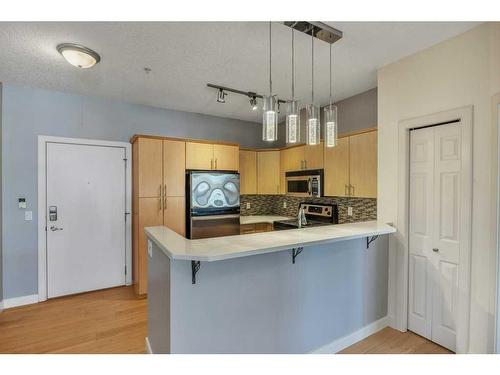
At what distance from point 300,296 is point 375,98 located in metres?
2.62

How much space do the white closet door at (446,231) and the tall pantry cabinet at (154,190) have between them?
2856 millimetres

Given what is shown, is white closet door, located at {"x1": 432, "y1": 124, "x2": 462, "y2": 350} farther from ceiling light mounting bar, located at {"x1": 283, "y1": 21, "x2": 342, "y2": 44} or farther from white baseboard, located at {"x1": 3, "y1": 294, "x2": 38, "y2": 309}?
white baseboard, located at {"x1": 3, "y1": 294, "x2": 38, "y2": 309}

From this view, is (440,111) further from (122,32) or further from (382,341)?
(122,32)

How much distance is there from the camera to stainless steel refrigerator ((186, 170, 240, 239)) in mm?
3508

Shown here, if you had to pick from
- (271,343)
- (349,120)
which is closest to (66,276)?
(271,343)

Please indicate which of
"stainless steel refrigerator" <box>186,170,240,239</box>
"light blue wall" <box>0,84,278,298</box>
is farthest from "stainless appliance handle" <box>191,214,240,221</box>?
"light blue wall" <box>0,84,278,298</box>

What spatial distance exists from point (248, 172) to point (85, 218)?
2457mm

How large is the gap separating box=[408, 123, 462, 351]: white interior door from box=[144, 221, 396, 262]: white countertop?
1.52 ft

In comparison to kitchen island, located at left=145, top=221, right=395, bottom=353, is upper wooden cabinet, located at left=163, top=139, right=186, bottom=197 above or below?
above

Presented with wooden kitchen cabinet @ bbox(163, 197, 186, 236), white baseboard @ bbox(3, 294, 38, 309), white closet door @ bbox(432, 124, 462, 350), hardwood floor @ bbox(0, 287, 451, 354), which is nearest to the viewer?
white closet door @ bbox(432, 124, 462, 350)

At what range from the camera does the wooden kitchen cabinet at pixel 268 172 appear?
4371 mm

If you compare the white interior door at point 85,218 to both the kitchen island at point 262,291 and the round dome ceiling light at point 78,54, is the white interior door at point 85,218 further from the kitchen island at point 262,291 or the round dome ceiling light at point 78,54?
the kitchen island at point 262,291

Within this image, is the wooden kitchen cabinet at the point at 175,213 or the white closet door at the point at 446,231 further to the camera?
the wooden kitchen cabinet at the point at 175,213

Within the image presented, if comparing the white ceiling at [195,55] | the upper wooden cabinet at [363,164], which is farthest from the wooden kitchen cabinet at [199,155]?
the upper wooden cabinet at [363,164]
